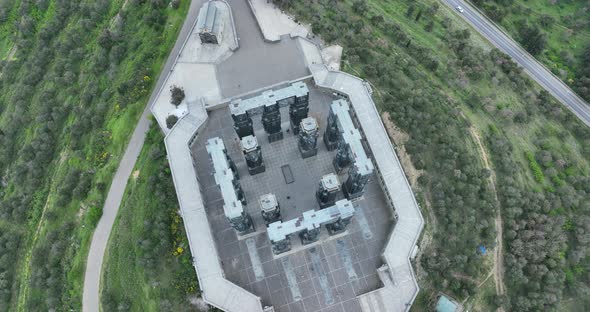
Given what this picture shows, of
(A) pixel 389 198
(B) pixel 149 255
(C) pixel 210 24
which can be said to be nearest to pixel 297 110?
(A) pixel 389 198

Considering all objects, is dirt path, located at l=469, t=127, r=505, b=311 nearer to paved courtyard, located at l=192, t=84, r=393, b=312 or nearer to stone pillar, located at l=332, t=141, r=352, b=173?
paved courtyard, located at l=192, t=84, r=393, b=312

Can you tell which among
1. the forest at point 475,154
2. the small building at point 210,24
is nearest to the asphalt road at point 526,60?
the forest at point 475,154

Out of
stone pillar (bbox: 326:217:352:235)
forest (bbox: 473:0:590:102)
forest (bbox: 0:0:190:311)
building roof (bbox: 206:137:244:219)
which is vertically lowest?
forest (bbox: 0:0:190:311)

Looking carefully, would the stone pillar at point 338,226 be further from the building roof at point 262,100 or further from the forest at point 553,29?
the forest at point 553,29

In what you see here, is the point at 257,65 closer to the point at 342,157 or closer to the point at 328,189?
the point at 342,157

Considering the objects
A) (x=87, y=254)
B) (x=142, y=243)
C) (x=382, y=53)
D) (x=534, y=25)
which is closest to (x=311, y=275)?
(x=142, y=243)

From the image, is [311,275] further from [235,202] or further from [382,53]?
[382,53]

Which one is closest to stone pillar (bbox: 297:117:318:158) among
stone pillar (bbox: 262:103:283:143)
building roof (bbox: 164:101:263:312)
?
stone pillar (bbox: 262:103:283:143)
